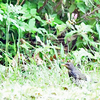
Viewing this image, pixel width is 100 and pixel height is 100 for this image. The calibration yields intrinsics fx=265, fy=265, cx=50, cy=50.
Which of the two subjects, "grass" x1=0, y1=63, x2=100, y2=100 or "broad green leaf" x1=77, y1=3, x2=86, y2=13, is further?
"broad green leaf" x1=77, y1=3, x2=86, y2=13

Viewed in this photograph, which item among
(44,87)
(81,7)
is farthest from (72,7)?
(44,87)

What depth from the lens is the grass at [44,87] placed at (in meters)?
2.72

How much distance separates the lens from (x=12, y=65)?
4.05 meters

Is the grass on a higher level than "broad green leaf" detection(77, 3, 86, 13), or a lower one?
lower

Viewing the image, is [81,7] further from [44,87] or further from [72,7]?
[44,87]

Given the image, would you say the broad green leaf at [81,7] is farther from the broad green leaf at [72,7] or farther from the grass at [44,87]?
the grass at [44,87]

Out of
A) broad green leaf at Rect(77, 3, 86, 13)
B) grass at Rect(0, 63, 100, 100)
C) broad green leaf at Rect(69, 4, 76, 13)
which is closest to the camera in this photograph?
grass at Rect(0, 63, 100, 100)

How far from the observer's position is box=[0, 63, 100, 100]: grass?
2725mm

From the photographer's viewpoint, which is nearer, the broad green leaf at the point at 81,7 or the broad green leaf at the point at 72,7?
the broad green leaf at the point at 81,7

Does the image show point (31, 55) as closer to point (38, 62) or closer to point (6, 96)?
point (38, 62)

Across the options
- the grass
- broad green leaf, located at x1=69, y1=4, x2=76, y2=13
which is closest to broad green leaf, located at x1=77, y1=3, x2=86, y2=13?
broad green leaf, located at x1=69, y1=4, x2=76, y2=13

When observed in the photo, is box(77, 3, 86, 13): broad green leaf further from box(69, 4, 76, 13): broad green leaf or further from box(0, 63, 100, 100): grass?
box(0, 63, 100, 100): grass

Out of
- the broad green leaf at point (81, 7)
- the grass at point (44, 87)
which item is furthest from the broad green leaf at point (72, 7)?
the grass at point (44, 87)

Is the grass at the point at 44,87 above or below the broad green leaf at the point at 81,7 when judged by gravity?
below
